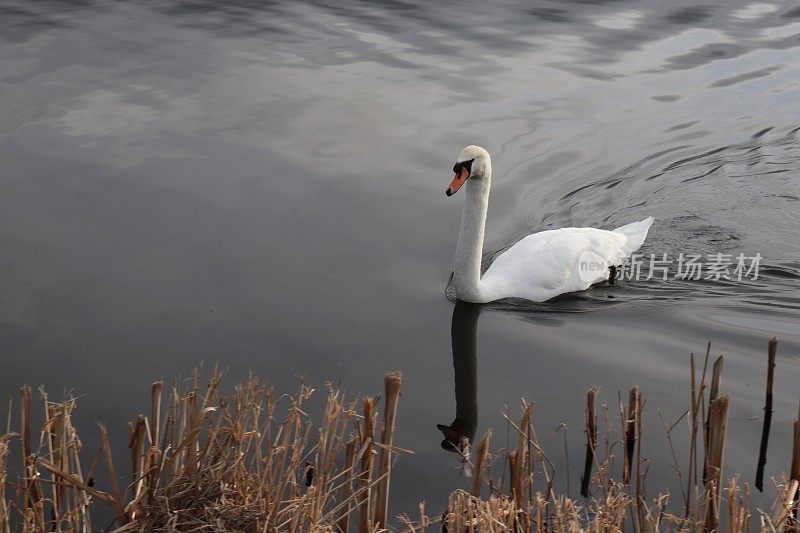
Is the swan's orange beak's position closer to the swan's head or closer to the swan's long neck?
the swan's head

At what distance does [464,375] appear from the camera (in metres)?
6.86

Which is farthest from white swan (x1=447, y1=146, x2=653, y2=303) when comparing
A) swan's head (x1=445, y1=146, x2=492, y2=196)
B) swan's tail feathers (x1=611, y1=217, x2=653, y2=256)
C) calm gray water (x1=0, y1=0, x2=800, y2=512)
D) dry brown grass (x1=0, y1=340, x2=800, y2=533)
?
dry brown grass (x1=0, y1=340, x2=800, y2=533)

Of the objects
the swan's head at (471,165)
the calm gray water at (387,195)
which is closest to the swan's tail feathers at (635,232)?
the calm gray water at (387,195)

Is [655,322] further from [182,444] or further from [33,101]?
[33,101]

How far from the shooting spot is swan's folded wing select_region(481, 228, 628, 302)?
8.29 m

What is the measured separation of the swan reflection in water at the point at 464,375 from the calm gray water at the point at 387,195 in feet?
0.10

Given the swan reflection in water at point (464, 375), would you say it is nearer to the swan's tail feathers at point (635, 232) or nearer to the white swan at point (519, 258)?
the white swan at point (519, 258)

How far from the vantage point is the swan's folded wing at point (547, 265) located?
8.29 meters

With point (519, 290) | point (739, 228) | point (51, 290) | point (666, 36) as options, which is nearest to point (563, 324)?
point (519, 290)

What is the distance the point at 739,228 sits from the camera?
32.6 feet

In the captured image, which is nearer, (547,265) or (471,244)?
(471,244)

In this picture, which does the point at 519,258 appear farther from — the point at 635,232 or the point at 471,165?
the point at 635,232

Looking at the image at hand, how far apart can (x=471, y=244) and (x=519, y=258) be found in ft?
1.82

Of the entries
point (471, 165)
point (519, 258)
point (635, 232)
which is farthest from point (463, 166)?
point (635, 232)
